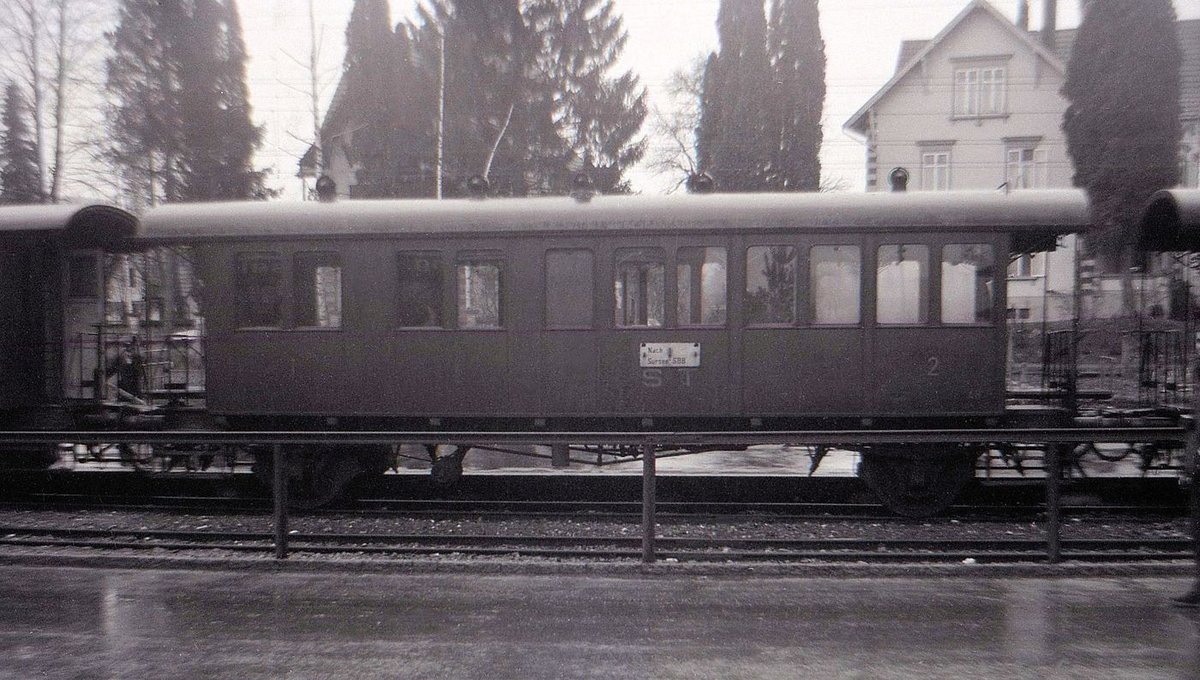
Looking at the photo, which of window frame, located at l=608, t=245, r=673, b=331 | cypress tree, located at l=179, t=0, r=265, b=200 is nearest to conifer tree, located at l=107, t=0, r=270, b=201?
cypress tree, located at l=179, t=0, r=265, b=200

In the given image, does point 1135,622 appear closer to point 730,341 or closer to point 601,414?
point 730,341

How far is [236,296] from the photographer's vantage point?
918 cm

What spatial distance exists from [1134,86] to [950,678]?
2544 cm

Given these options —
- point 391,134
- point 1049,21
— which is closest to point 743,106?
point 1049,21

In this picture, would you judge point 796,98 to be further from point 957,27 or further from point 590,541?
point 590,541

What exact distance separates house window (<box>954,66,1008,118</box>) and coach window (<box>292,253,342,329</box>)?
26712mm

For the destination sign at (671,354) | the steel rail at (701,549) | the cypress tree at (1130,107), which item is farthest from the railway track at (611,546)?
the cypress tree at (1130,107)

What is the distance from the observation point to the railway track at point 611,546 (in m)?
6.59

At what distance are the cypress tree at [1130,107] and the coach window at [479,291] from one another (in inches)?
819

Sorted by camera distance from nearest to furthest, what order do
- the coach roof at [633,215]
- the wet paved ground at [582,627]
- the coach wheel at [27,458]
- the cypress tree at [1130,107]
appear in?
the wet paved ground at [582,627]
the coach roof at [633,215]
the coach wheel at [27,458]
the cypress tree at [1130,107]

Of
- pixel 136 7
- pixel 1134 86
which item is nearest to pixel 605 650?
pixel 1134 86

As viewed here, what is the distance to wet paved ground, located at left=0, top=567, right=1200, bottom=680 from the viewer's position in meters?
4.48

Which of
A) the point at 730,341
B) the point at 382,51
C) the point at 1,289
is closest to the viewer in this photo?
the point at 730,341

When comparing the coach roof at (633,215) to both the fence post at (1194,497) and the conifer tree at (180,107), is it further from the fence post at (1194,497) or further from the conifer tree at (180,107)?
the conifer tree at (180,107)
